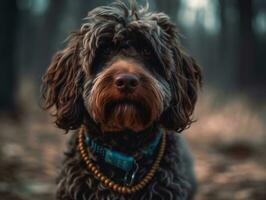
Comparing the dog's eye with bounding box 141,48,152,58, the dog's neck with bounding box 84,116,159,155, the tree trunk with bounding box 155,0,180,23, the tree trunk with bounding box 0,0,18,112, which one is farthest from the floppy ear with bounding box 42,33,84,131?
the tree trunk with bounding box 155,0,180,23

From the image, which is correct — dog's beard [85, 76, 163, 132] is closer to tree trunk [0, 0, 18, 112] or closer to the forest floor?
the forest floor

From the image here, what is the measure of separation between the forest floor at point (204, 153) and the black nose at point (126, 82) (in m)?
1.55

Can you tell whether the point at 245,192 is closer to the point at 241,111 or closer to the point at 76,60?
the point at 76,60

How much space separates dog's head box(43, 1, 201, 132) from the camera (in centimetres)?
479

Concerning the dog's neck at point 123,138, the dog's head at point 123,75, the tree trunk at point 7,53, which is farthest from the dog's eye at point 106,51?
the tree trunk at point 7,53

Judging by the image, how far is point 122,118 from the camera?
4891 mm

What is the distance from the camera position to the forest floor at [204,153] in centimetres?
762

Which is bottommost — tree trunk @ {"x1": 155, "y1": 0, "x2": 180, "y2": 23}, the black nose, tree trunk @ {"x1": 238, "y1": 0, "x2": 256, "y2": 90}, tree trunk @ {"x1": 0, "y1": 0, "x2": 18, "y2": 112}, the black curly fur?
the black curly fur

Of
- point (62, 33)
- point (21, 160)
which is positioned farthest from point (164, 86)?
point (62, 33)

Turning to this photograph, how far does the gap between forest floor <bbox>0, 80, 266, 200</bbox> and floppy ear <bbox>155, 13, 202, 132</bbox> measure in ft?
3.92

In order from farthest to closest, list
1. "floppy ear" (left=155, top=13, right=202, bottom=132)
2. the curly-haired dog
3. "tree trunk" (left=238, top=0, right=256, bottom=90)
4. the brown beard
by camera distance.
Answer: "tree trunk" (left=238, top=0, right=256, bottom=90) < "floppy ear" (left=155, top=13, right=202, bottom=132) < the curly-haired dog < the brown beard

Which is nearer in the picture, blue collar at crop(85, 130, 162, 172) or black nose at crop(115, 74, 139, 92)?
black nose at crop(115, 74, 139, 92)

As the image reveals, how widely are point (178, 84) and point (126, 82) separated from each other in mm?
785

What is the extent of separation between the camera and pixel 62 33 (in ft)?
158
